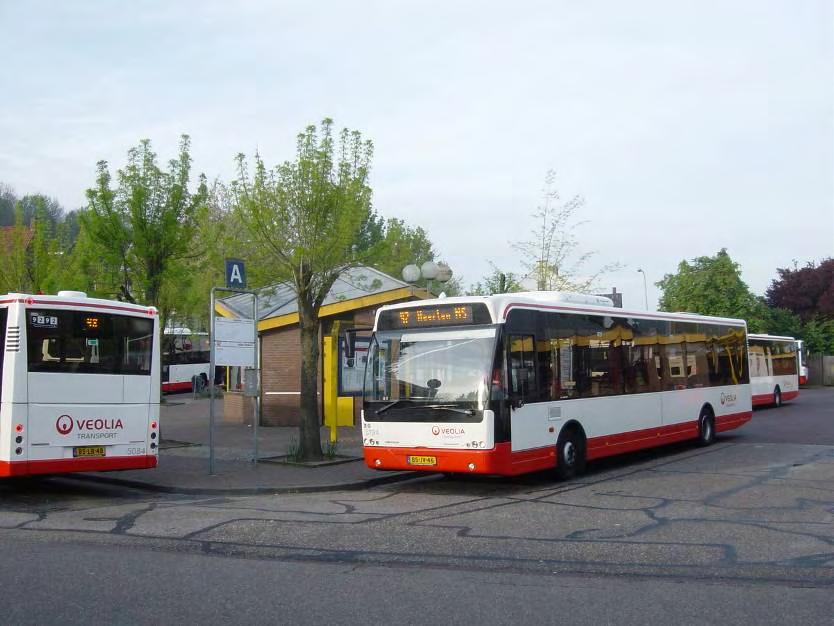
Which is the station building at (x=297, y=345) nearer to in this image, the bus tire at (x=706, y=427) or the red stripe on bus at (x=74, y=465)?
the bus tire at (x=706, y=427)

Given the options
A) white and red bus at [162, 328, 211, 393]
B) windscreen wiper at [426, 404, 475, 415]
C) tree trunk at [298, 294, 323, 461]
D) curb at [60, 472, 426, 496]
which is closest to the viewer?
windscreen wiper at [426, 404, 475, 415]

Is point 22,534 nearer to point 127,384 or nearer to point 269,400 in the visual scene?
point 127,384

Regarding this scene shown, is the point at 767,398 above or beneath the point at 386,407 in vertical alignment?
beneath

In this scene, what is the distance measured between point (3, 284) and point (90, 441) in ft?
47.4

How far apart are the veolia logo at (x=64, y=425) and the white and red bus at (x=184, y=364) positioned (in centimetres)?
3265

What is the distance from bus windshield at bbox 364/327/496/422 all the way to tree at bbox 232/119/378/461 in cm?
287

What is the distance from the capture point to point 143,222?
63.1 feet

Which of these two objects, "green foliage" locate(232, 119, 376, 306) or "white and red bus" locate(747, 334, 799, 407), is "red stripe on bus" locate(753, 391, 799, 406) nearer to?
"white and red bus" locate(747, 334, 799, 407)

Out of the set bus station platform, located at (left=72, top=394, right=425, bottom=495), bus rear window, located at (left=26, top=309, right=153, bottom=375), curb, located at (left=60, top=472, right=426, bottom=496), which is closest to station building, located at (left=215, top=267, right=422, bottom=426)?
bus station platform, located at (left=72, top=394, right=425, bottom=495)

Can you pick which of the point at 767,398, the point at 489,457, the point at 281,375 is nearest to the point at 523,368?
the point at 489,457

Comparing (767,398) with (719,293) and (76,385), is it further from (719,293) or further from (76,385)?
(76,385)

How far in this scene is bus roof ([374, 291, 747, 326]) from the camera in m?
12.5

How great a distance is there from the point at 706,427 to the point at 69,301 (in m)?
13.2

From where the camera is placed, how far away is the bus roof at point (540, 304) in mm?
12453
